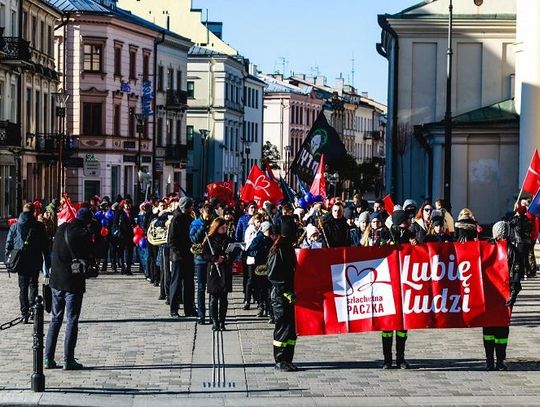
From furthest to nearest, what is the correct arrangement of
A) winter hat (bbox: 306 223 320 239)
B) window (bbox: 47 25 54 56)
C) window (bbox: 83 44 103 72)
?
window (bbox: 83 44 103 72) < window (bbox: 47 25 54 56) < winter hat (bbox: 306 223 320 239)

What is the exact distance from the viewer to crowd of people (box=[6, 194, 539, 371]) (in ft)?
54.2

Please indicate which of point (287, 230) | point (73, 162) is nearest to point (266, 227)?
point (287, 230)

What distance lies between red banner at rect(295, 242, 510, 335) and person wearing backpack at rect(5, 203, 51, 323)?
17.8 ft

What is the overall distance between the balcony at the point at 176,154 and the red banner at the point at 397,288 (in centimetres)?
7146

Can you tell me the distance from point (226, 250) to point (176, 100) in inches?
2747

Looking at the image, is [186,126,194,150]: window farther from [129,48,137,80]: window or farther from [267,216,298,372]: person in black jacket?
[267,216,298,372]: person in black jacket

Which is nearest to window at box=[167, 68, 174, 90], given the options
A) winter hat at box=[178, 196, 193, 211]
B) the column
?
the column

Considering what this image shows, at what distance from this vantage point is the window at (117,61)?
79188 mm

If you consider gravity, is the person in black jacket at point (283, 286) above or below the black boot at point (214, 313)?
above

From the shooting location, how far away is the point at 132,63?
82062 millimetres

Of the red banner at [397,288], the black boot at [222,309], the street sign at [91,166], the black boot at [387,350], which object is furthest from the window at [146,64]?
the black boot at [387,350]

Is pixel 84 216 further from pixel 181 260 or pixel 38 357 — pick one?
pixel 181 260

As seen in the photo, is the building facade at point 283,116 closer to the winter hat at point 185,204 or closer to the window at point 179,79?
the window at point 179,79

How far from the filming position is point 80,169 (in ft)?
244
